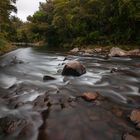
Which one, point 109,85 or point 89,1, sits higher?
point 89,1

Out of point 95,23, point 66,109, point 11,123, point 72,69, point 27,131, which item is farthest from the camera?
point 95,23

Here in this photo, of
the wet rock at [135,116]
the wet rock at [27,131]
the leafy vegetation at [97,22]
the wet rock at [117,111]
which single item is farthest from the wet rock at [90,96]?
the leafy vegetation at [97,22]

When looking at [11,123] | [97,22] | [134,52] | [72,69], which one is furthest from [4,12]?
[11,123]

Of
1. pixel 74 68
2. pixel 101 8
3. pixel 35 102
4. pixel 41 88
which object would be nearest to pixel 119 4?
pixel 101 8

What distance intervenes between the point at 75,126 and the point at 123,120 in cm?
159

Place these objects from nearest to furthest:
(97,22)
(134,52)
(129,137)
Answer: (129,137) → (134,52) → (97,22)

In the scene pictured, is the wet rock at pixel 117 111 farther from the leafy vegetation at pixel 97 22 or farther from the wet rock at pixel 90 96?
the leafy vegetation at pixel 97 22

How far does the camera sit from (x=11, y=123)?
7.26m

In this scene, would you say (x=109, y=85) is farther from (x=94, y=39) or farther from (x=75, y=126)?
(x=94, y=39)

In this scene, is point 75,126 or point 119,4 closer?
point 75,126

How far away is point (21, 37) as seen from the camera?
266 ft

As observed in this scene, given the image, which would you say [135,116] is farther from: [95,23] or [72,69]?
[95,23]

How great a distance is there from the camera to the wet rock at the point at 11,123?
6895mm

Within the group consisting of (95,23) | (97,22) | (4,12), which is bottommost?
(95,23)
